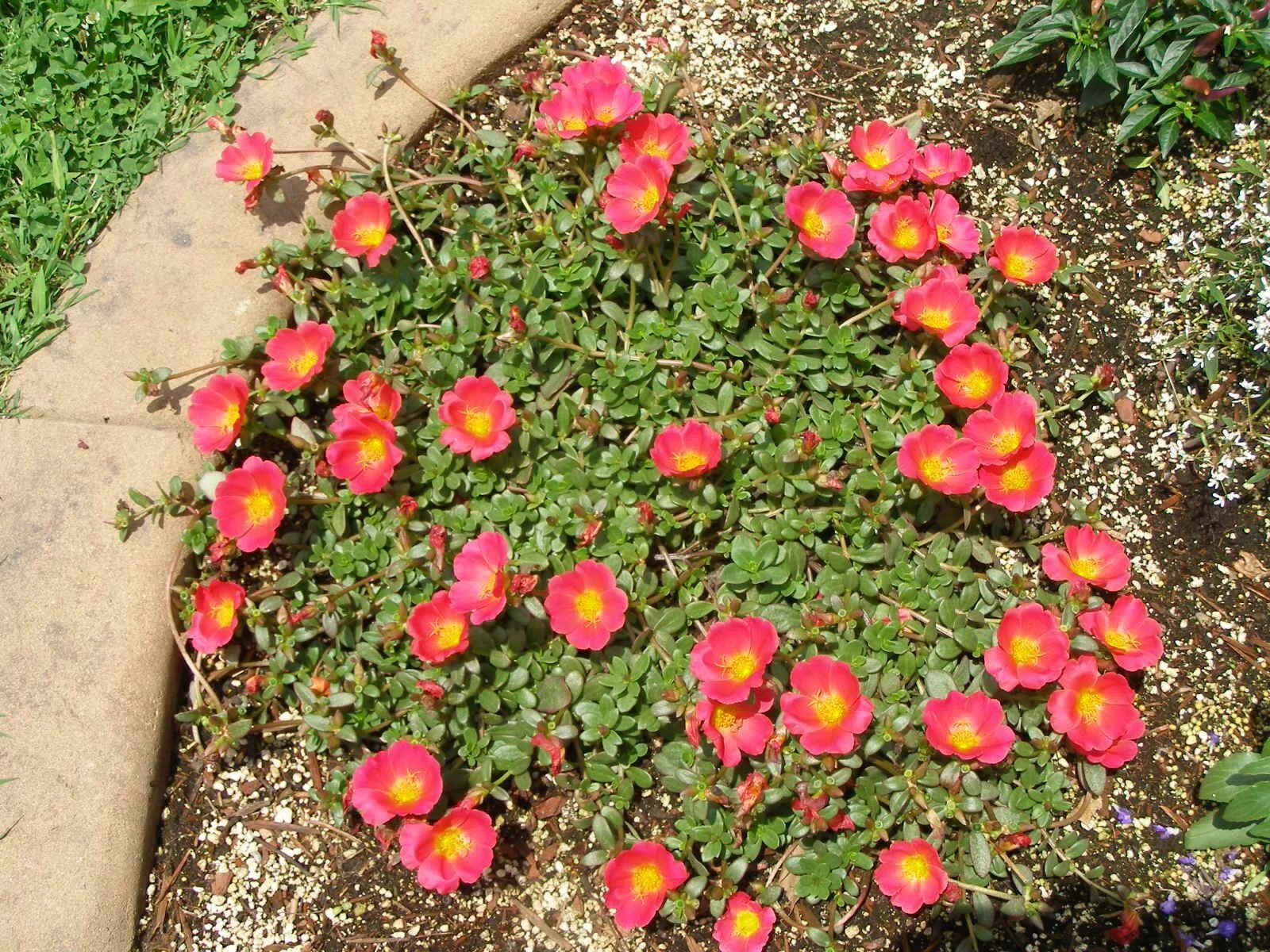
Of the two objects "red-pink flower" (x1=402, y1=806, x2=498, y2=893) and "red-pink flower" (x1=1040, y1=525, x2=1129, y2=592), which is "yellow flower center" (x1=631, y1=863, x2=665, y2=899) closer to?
"red-pink flower" (x1=402, y1=806, x2=498, y2=893)

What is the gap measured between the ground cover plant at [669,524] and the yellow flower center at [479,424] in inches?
0.7

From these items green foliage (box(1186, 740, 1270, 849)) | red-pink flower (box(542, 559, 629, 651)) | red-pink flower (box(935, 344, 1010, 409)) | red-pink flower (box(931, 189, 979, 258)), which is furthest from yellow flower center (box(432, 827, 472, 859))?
red-pink flower (box(931, 189, 979, 258))

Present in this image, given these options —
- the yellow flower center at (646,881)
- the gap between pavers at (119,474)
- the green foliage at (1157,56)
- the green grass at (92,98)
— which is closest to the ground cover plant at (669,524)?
the yellow flower center at (646,881)

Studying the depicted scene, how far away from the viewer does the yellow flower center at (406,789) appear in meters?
2.43

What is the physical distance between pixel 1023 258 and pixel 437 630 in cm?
189

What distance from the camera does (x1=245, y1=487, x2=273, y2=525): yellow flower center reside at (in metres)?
2.71

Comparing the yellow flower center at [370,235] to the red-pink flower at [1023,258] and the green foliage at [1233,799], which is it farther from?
the green foliage at [1233,799]

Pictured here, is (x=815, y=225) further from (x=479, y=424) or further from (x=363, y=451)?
(x=363, y=451)

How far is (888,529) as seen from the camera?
2.81 metres

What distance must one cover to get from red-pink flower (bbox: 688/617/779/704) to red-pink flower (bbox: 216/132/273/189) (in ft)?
5.97

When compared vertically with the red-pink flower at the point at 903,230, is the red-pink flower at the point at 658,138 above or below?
above

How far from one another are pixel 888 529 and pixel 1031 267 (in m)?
0.85

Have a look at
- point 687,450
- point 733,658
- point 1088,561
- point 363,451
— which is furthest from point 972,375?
point 363,451

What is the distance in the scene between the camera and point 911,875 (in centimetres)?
243
